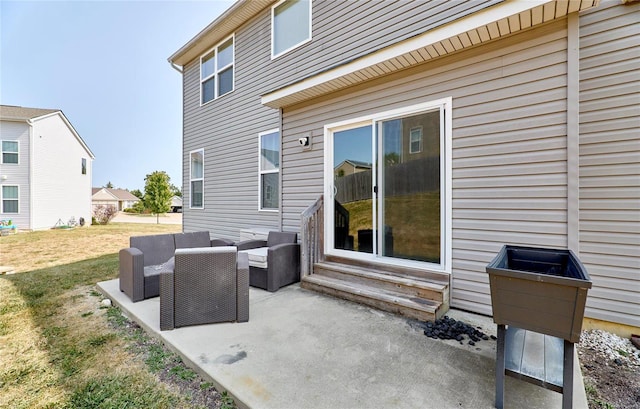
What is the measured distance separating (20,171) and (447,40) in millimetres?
19381

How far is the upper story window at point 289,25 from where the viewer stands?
5309mm

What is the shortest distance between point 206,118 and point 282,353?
7.13 m

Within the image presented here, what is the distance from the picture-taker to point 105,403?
6.08ft

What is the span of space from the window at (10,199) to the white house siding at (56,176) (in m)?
0.76

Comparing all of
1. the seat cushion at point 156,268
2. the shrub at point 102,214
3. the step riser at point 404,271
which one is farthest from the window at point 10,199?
the step riser at point 404,271

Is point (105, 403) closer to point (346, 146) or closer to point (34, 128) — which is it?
point (346, 146)

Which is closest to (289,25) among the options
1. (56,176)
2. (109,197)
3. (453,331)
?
(453,331)

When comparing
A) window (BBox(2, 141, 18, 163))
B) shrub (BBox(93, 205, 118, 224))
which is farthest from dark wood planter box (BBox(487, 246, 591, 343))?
shrub (BBox(93, 205, 118, 224))

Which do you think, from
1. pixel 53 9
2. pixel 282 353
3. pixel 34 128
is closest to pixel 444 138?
pixel 282 353

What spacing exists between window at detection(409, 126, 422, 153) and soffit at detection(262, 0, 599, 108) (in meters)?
0.82

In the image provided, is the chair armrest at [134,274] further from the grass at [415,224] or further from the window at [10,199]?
the window at [10,199]

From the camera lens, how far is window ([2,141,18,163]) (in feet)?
44.2

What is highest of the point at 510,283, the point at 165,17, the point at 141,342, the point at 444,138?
the point at 165,17

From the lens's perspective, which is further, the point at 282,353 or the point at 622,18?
the point at 622,18
